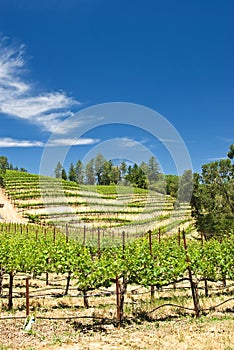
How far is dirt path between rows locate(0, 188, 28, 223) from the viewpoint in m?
37.9

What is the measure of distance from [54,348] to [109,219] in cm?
3518

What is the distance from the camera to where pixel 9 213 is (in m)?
40.6

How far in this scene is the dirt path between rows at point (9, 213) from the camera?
124 ft

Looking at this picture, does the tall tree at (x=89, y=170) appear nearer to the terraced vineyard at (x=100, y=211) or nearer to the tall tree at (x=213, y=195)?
the tall tree at (x=213, y=195)

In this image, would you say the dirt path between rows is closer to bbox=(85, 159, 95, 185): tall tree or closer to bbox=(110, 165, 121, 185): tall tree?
bbox=(110, 165, 121, 185): tall tree

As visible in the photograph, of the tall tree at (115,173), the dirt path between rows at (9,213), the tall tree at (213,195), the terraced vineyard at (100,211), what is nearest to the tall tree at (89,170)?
the tall tree at (115,173)

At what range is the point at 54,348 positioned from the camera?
5996 millimetres

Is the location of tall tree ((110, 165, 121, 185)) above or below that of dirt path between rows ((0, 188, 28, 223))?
above

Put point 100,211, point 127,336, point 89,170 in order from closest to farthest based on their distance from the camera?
1. point 127,336
2. point 89,170
3. point 100,211

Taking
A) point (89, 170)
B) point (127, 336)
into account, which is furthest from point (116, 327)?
point (89, 170)

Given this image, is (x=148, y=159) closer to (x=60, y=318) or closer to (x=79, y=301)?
(x=79, y=301)

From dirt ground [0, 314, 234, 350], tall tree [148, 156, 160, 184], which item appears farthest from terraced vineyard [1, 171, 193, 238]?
dirt ground [0, 314, 234, 350]

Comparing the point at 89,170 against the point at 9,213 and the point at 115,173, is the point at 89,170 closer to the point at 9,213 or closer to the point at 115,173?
the point at 115,173

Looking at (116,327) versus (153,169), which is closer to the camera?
(116,327)
